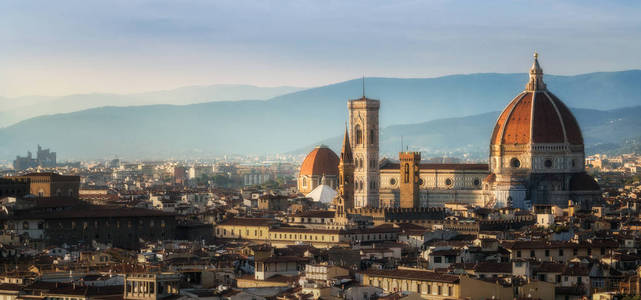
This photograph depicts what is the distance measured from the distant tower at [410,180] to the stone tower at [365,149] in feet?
9.41

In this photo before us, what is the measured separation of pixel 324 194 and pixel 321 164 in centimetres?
2015

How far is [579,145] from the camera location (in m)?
128

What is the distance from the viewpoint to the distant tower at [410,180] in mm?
125750

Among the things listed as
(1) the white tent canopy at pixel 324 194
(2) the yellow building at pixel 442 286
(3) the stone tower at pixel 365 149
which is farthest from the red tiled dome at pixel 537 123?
(2) the yellow building at pixel 442 286

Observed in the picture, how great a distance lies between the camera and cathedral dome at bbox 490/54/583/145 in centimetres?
12694

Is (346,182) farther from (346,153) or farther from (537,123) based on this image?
(537,123)

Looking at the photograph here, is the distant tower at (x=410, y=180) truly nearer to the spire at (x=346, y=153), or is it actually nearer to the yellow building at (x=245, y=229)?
the spire at (x=346, y=153)

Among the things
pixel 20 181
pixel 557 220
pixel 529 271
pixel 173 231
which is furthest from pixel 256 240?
pixel 529 271

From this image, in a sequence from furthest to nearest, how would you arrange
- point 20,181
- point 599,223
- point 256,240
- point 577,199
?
point 577,199
point 20,181
point 256,240
point 599,223

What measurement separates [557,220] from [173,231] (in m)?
22.4

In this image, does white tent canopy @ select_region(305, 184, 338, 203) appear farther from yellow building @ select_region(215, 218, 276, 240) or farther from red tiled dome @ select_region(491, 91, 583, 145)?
yellow building @ select_region(215, 218, 276, 240)

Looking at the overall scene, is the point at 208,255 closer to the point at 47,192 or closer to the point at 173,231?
the point at 173,231

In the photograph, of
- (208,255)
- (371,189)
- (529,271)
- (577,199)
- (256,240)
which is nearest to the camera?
(529,271)

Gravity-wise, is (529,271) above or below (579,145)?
below
